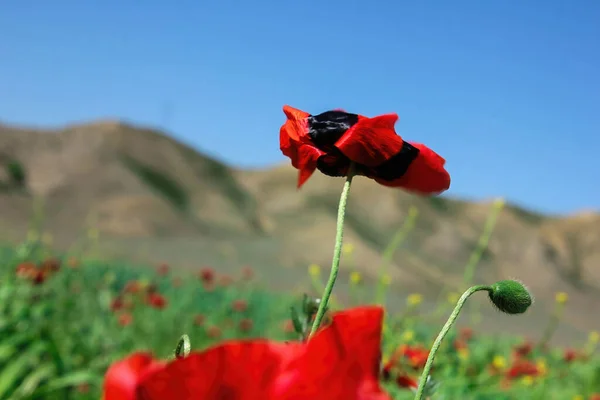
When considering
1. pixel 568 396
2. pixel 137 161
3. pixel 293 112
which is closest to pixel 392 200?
pixel 137 161

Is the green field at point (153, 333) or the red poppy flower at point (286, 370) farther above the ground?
the red poppy flower at point (286, 370)

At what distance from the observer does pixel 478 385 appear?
8.40 ft

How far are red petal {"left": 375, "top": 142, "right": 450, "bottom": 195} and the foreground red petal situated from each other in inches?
11.6

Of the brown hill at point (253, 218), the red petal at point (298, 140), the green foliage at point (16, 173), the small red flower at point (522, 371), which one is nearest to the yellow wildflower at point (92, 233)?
the small red flower at point (522, 371)

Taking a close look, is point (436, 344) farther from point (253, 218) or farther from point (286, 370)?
point (253, 218)

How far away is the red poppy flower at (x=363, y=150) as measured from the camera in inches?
20.3

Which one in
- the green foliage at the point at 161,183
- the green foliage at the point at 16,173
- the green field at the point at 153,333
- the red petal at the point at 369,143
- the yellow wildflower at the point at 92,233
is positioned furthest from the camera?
the green foliage at the point at 161,183

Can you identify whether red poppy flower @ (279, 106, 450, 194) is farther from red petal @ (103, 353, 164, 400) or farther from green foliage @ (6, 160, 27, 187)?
green foliage @ (6, 160, 27, 187)

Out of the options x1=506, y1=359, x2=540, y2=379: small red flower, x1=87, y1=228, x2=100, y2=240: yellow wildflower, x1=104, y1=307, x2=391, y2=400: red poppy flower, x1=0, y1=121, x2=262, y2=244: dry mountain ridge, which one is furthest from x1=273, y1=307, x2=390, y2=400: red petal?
x1=0, y1=121, x2=262, y2=244: dry mountain ridge

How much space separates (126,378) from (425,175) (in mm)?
346

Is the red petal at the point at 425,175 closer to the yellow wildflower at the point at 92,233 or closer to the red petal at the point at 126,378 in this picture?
the red petal at the point at 126,378

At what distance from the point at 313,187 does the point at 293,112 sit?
14836 mm

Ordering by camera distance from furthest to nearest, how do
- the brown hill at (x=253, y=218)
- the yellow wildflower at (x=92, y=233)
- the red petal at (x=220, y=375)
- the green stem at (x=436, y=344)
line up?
the brown hill at (x=253, y=218) < the yellow wildflower at (x=92, y=233) < the green stem at (x=436, y=344) < the red petal at (x=220, y=375)

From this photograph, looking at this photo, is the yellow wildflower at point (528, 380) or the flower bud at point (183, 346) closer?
the flower bud at point (183, 346)
